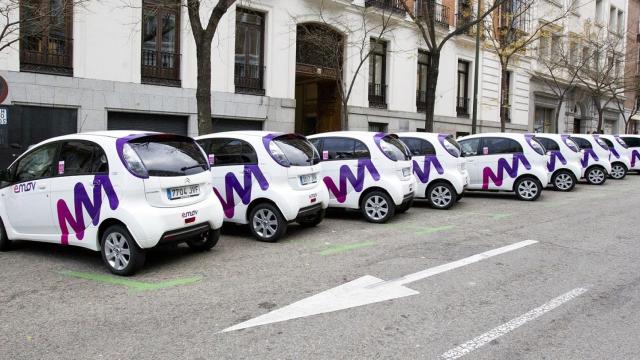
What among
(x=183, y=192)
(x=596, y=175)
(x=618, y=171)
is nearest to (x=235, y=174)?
(x=183, y=192)

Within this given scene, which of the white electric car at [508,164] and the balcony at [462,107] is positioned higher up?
the balcony at [462,107]

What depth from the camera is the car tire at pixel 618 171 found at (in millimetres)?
20078

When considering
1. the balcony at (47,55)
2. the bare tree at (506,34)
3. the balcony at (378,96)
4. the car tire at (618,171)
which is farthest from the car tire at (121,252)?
the car tire at (618,171)

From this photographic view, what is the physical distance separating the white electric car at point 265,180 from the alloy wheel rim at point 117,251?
240cm

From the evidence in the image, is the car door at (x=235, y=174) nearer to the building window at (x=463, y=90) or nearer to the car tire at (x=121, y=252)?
the car tire at (x=121, y=252)

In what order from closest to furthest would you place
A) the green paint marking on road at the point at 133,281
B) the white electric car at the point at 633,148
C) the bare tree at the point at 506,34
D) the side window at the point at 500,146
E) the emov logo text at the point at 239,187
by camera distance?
the green paint marking on road at the point at 133,281 → the emov logo text at the point at 239,187 → the side window at the point at 500,146 → the white electric car at the point at 633,148 → the bare tree at the point at 506,34


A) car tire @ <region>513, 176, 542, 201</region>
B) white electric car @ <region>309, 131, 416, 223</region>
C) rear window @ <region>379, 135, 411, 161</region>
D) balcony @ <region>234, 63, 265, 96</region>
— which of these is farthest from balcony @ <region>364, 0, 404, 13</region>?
white electric car @ <region>309, 131, 416, 223</region>

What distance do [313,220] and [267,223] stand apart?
1.29 meters

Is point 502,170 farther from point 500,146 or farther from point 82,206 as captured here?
point 82,206

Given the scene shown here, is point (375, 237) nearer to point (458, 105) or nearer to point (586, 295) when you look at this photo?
point (586, 295)

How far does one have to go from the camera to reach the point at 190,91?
642 inches

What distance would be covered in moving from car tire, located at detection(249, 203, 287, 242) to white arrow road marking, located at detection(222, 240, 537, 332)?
7.46 feet

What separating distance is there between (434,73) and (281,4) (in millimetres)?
6132

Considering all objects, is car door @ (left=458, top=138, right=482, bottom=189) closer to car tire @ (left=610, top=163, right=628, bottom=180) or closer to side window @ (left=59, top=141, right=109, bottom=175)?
side window @ (left=59, top=141, right=109, bottom=175)
